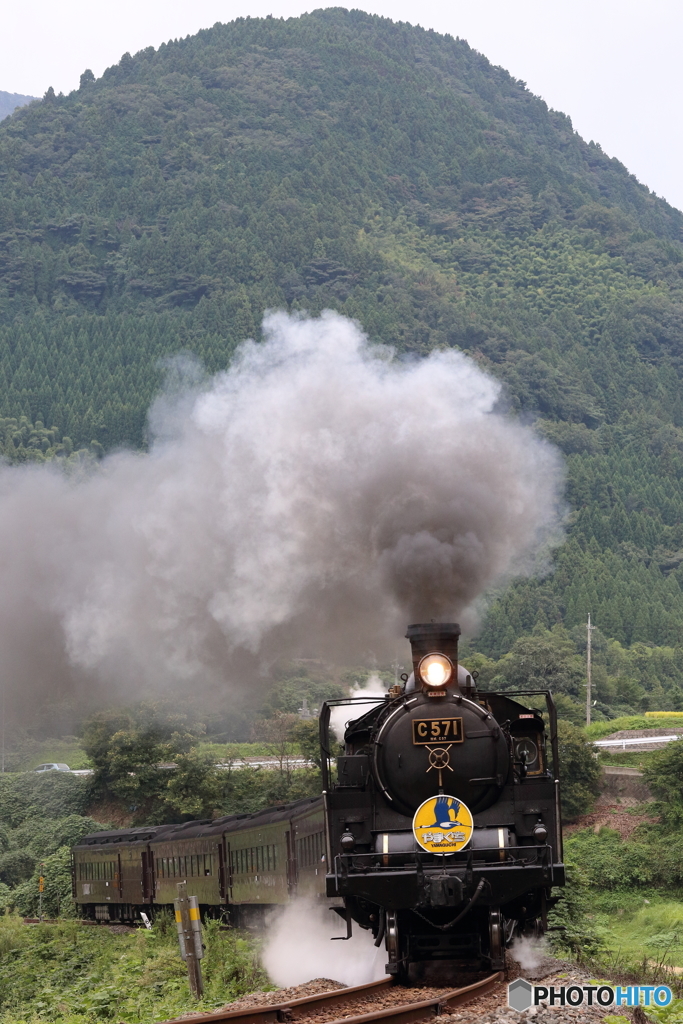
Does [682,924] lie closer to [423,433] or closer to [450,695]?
[423,433]

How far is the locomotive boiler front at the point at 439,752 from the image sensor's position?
1627cm

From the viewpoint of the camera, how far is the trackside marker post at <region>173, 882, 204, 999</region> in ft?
57.1

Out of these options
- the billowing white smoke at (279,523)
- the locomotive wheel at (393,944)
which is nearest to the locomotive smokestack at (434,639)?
the locomotive wheel at (393,944)

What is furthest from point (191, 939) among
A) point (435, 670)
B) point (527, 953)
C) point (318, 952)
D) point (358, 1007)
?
point (435, 670)

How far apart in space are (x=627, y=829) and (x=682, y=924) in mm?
13627

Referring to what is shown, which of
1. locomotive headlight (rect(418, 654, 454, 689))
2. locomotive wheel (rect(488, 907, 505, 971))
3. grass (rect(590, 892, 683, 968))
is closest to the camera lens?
locomotive wheel (rect(488, 907, 505, 971))

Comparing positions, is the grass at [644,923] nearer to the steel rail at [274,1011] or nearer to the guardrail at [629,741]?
the steel rail at [274,1011]

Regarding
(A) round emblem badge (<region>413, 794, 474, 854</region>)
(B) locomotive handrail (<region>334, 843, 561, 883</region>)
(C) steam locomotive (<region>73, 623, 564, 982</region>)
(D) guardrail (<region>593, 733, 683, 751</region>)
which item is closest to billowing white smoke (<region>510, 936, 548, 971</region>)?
(C) steam locomotive (<region>73, 623, 564, 982</region>)

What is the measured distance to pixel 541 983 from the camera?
15.0m

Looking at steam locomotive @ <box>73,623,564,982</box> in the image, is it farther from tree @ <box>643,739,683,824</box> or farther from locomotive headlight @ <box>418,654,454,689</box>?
tree @ <box>643,739,683,824</box>

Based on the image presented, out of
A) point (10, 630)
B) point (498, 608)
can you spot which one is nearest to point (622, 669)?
point (498, 608)

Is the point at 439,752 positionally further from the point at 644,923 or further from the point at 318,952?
the point at 644,923

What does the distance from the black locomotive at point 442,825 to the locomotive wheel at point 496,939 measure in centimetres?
1

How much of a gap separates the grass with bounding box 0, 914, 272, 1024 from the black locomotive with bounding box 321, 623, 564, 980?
2.65 meters
